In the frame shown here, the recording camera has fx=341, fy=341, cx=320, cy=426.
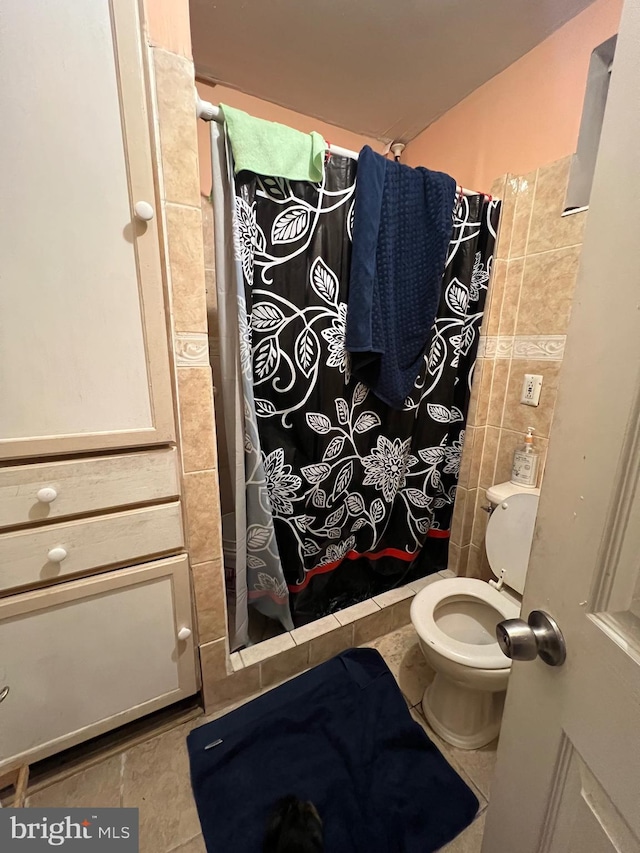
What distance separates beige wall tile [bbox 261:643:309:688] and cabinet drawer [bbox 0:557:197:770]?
12.3 inches

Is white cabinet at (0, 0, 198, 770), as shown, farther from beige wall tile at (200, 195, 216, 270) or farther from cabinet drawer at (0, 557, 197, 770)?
beige wall tile at (200, 195, 216, 270)

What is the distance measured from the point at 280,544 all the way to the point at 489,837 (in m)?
0.87

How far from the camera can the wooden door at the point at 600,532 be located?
0.33 metres

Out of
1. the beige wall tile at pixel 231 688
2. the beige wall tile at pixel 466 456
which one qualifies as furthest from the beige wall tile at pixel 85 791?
the beige wall tile at pixel 466 456

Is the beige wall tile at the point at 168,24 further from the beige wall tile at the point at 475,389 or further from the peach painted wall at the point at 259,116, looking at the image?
the beige wall tile at the point at 475,389

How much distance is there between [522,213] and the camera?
1287 millimetres

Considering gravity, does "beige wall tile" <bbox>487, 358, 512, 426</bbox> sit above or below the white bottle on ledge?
above

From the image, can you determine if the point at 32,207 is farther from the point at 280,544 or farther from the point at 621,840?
the point at 621,840

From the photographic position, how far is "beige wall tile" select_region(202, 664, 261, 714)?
114 cm

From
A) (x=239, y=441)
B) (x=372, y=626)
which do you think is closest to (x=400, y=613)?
(x=372, y=626)

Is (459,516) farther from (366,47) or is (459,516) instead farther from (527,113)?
(366,47)

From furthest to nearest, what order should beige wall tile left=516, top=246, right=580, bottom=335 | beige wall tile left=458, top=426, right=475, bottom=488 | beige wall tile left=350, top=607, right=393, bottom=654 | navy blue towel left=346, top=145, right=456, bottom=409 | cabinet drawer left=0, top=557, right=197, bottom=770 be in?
1. beige wall tile left=458, top=426, right=475, bottom=488
2. beige wall tile left=350, top=607, right=393, bottom=654
3. beige wall tile left=516, top=246, right=580, bottom=335
4. navy blue towel left=346, top=145, right=456, bottom=409
5. cabinet drawer left=0, top=557, right=197, bottom=770

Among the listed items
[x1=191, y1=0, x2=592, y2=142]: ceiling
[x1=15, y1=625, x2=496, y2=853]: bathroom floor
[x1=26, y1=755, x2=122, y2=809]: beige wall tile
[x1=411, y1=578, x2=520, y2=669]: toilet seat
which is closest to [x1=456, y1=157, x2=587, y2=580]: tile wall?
[x1=411, y1=578, x2=520, y2=669]: toilet seat

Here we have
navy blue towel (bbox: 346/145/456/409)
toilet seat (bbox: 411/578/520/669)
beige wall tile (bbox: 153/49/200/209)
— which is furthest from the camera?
navy blue towel (bbox: 346/145/456/409)
